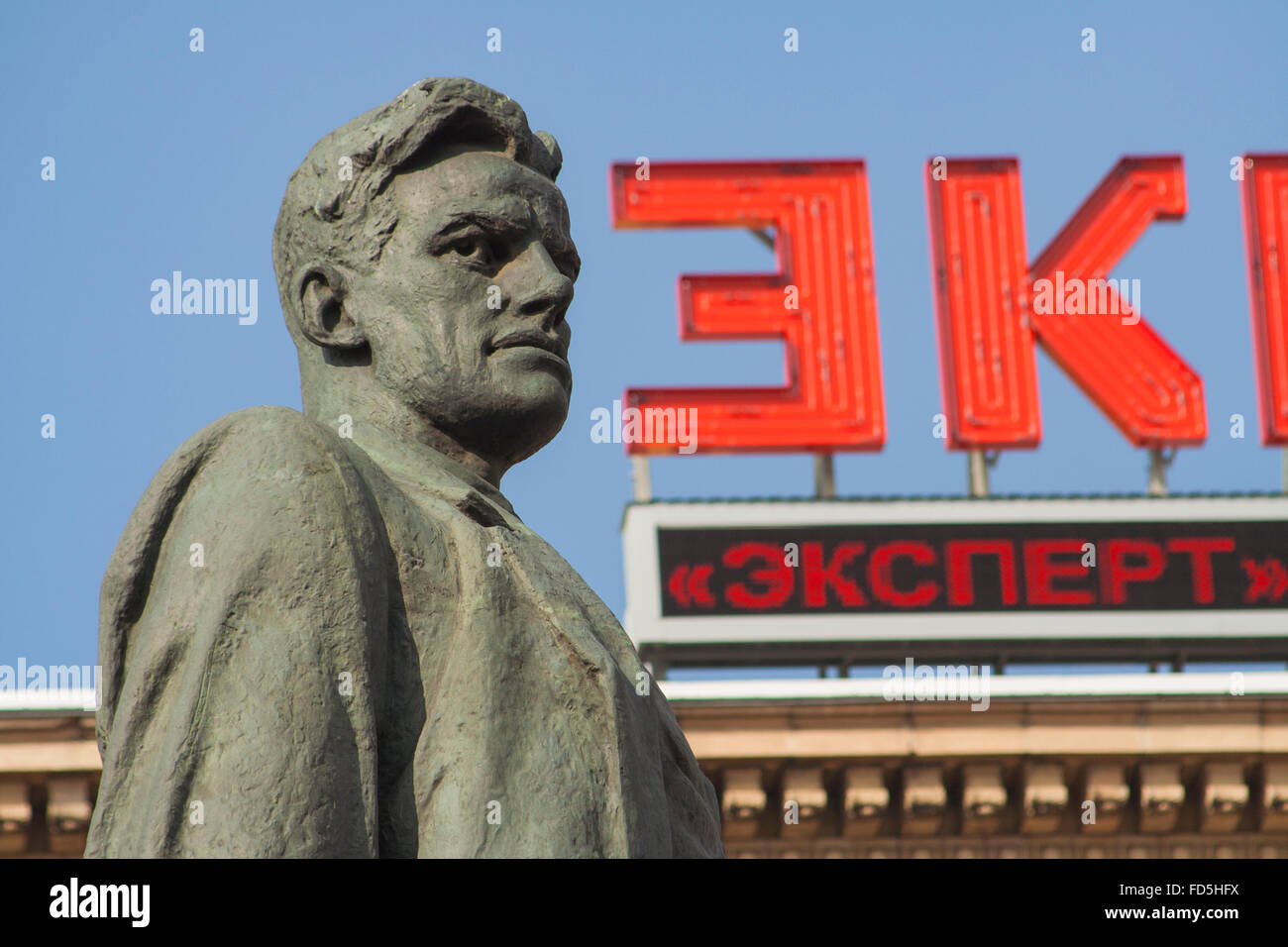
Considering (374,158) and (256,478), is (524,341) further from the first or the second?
(256,478)

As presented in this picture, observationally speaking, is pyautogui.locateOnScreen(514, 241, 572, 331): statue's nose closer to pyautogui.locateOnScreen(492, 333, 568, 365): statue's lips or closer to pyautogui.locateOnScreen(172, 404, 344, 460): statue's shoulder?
pyautogui.locateOnScreen(492, 333, 568, 365): statue's lips

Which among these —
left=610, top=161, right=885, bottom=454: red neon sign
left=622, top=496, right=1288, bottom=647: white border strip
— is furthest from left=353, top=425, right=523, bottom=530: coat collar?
left=610, top=161, right=885, bottom=454: red neon sign

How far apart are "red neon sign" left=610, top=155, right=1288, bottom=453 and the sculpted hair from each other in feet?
76.7

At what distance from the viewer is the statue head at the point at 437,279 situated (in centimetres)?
467

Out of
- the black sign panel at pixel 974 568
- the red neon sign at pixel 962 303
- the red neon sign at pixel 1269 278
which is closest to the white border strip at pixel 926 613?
the black sign panel at pixel 974 568

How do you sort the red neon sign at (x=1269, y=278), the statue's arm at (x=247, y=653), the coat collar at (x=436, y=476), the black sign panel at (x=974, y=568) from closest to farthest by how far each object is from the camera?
1. the statue's arm at (x=247, y=653)
2. the coat collar at (x=436, y=476)
3. the black sign panel at (x=974, y=568)
4. the red neon sign at (x=1269, y=278)

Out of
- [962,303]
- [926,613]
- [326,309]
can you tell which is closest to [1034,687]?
[926,613]

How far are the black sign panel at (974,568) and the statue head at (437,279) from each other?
21915 millimetres

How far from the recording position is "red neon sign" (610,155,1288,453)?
29.0 meters

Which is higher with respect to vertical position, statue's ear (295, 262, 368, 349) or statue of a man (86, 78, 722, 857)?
statue's ear (295, 262, 368, 349)

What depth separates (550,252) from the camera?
15.9ft

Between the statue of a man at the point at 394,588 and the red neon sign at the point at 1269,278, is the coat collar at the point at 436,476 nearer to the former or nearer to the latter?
the statue of a man at the point at 394,588

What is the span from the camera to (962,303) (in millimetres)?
30422

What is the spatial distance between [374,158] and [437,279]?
0.27 meters
